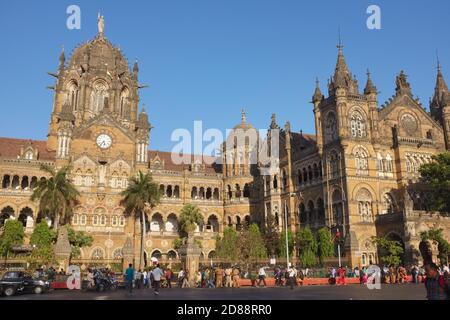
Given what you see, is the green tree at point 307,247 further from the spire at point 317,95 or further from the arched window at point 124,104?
the arched window at point 124,104

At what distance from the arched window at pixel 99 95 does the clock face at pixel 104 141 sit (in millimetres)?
8794

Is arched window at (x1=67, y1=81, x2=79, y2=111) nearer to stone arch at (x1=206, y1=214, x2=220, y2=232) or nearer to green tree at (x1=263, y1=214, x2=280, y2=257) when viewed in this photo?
stone arch at (x1=206, y1=214, x2=220, y2=232)

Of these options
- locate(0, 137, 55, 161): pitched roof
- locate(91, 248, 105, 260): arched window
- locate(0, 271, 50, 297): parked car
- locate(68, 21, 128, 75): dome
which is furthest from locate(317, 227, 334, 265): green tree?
locate(68, 21, 128, 75): dome

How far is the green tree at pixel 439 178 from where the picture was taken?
47.8m

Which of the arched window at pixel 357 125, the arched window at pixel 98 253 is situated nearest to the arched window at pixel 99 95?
the arched window at pixel 98 253

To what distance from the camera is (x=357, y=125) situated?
5419cm

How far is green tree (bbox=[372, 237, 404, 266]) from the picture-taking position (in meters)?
46.0

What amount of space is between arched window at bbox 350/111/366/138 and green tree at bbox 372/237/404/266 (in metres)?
12.7

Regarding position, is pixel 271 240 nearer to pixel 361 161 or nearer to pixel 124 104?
pixel 361 161

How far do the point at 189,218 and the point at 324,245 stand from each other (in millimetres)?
19456

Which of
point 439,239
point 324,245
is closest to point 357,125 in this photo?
point 324,245
